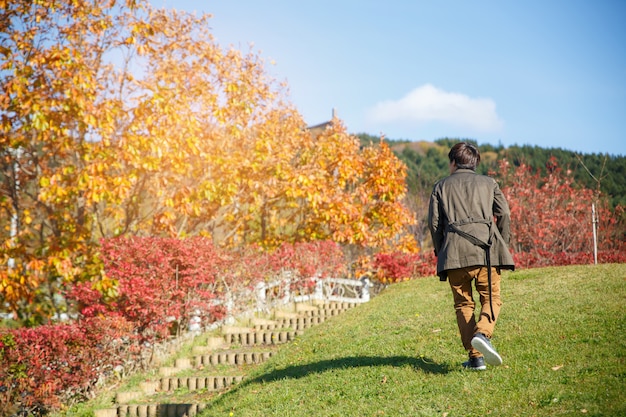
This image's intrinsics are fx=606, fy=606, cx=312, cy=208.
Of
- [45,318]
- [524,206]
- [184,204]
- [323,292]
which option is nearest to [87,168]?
[184,204]

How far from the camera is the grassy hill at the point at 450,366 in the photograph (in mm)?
5109

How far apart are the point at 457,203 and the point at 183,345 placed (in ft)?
23.7

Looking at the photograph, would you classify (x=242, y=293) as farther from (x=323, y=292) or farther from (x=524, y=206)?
(x=524, y=206)

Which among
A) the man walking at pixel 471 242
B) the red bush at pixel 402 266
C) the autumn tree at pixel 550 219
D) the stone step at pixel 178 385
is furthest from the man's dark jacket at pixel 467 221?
the autumn tree at pixel 550 219

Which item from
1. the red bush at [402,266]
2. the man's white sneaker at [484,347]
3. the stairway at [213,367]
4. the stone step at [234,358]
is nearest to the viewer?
the man's white sneaker at [484,347]

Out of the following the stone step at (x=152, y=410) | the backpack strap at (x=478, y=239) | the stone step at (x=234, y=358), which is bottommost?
the stone step at (x=152, y=410)

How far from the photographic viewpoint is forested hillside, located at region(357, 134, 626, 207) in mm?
29469

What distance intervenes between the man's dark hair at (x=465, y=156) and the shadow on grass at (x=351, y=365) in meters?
2.05

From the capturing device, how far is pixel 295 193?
45.9 feet

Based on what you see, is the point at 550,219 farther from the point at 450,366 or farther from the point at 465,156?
the point at 465,156

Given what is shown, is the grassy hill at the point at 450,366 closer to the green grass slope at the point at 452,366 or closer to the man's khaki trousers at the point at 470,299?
the green grass slope at the point at 452,366

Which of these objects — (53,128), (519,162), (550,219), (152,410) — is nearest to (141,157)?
(53,128)

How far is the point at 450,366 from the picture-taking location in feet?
20.2

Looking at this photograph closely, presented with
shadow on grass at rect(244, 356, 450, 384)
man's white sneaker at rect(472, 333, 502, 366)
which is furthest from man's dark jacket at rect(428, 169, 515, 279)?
shadow on grass at rect(244, 356, 450, 384)
